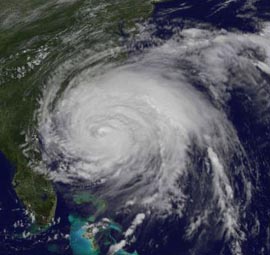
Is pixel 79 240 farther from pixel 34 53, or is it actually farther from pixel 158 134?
pixel 34 53

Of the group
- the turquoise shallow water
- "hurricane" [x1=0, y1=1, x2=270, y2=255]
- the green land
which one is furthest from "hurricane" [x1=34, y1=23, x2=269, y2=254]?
the turquoise shallow water

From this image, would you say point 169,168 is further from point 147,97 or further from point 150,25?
point 150,25

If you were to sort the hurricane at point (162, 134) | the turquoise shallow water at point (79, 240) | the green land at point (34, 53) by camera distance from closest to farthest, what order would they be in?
1. the turquoise shallow water at point (79, 240)
2. the hurricane at point (162, 134)
3. the green land at point (34, 53)

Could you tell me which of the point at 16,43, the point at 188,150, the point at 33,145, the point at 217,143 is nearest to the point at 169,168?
the point at 188,150

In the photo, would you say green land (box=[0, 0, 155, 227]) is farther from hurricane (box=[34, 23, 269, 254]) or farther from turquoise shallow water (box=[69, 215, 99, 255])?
turquoise shallow water (box=[69, 215, 99, 255])

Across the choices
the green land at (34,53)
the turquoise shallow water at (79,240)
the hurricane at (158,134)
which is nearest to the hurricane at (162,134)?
the hurricane at (158,134)

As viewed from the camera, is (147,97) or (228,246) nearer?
(228,246)

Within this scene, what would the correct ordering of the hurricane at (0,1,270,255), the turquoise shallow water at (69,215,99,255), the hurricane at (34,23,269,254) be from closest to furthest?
the turquoise shallow water at (69,215,99,255) → the hurricane at (0,1,270,255) → the hurricane at (34,23,269,254)

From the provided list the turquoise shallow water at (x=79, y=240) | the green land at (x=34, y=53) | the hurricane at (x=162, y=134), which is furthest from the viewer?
the green land at (x=34, y=53)

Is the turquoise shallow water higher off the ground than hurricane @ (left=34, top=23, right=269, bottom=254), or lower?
lower

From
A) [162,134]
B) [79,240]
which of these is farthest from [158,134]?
[79,240]

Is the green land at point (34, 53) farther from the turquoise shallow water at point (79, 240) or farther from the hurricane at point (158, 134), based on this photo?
the turquoise shallow water at point (79, 240)
